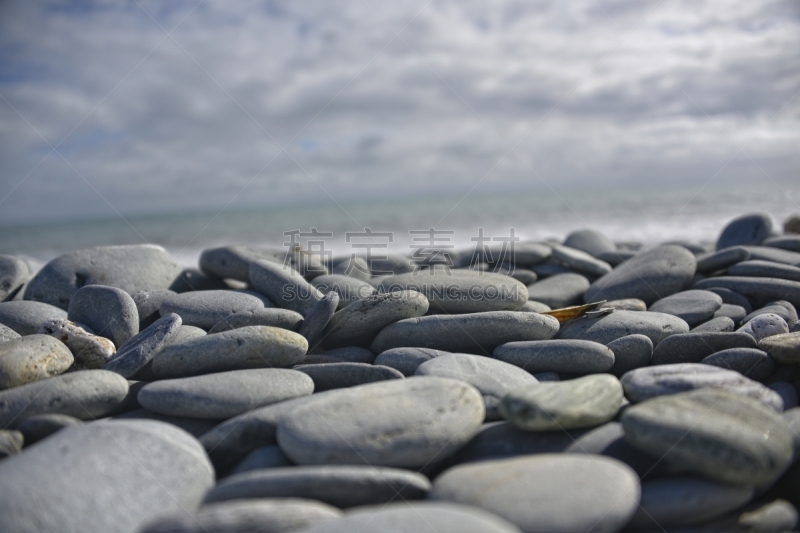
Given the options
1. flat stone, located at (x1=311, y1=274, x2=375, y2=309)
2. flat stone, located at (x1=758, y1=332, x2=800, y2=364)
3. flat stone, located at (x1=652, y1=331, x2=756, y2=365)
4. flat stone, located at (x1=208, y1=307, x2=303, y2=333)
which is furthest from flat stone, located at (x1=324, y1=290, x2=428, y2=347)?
flat stone, located at (x1=758, y1=332, x2=800, y2=364)

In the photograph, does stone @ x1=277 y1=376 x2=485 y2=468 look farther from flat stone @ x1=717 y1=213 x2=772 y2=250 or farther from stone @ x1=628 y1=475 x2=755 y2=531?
flat stone @ x1=717 y1=213 x2=772 y2=250

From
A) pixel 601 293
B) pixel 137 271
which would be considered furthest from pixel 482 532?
pixel 137 271

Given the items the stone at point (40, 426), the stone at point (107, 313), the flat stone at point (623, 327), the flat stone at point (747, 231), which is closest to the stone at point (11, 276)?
the stone at point (107, 313)

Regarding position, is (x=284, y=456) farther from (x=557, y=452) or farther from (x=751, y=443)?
(x=751, y=443)

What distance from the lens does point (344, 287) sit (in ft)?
11.7

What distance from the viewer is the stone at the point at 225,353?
232 centimetres

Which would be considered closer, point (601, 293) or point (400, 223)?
point (601, 293)

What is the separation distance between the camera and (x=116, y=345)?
2.81 m

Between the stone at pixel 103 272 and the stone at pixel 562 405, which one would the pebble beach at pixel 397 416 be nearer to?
the stone at pixel 562 405

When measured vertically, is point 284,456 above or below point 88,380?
below

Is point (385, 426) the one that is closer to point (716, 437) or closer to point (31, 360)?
point (716, 437)

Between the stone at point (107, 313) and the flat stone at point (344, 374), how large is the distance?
1.14 m

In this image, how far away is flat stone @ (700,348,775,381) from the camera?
2.31 m

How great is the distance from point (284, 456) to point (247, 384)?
1.39 feet
